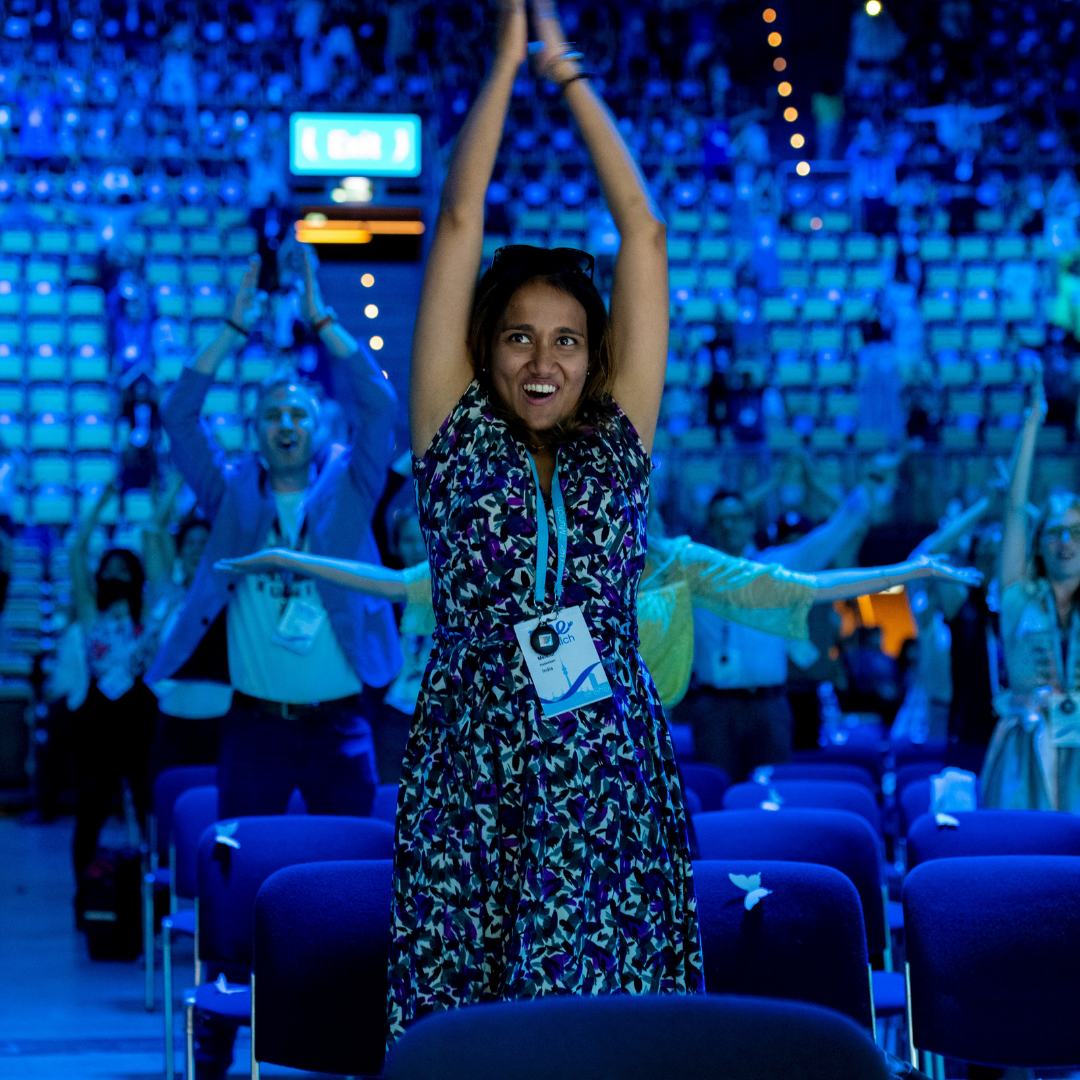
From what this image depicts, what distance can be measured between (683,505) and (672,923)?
8.57m

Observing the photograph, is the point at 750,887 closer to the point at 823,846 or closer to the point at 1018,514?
the point at 823,846

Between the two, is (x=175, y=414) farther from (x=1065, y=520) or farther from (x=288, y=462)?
(x=1065, y=520)

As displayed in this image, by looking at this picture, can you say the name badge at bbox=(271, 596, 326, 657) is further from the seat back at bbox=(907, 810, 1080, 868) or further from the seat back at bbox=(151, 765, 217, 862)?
the seat back at bbox=(907, 810, 1080, 868)

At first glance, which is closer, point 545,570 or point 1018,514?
point 545,570

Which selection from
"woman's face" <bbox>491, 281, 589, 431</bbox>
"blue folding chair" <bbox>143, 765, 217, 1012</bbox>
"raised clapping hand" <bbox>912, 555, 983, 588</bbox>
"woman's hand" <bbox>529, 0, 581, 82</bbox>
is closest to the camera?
"woman's face" <bbox>491, 281, 589, 431</bbox>

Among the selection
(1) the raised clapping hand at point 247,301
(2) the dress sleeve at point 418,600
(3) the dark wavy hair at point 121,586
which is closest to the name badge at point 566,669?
(2) the dress sleeve at point 418,600

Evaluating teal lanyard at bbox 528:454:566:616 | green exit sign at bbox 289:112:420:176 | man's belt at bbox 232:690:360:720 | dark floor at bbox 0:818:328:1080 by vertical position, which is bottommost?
dark floor at bbox 0:818:328:1080

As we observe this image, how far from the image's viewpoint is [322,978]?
206 centimetres

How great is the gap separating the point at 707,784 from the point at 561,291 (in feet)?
8.16

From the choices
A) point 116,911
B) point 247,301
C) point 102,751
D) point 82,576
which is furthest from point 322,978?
point 82,576

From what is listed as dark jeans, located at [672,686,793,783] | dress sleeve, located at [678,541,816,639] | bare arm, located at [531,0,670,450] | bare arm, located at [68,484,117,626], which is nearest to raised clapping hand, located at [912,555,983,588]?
dress sleeve, located at [678,541,816,639]

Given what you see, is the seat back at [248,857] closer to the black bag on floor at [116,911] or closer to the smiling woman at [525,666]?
the smiling woman at [525,666]

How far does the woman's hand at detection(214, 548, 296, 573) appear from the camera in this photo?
2605 mm

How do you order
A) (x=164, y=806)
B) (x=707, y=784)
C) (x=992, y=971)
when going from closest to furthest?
(x=992, y=971), (x=707, y=784), (x=164, y=806)
